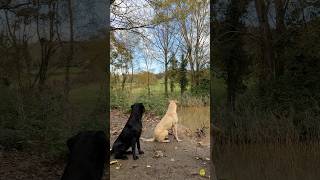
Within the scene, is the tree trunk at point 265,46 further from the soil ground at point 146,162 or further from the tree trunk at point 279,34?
the soil ground at point 146,162

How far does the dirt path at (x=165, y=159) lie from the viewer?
5.21m

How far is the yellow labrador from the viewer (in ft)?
18.0

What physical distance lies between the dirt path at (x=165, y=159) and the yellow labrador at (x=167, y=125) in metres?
0.09

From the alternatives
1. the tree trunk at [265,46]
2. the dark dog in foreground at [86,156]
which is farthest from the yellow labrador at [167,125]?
the tree trunk at [265,46]

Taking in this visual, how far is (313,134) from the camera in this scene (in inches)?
189

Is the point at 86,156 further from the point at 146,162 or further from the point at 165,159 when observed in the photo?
the point at 165,159

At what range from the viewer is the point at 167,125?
18.0 feet

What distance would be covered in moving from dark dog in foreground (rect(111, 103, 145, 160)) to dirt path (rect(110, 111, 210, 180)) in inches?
3.1

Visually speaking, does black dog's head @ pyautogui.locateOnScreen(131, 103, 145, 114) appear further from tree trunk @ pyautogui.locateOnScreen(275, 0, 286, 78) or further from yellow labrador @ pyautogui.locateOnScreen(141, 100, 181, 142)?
tree trunk @ pyautogui.locateOnScreen(275, 0, 286, 78)

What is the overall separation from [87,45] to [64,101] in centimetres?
67

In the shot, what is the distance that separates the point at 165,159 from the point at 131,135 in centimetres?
55

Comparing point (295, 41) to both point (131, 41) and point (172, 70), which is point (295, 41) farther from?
point (131, 41)

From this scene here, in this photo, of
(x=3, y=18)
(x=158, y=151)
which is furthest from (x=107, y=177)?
(x=3, y=18)

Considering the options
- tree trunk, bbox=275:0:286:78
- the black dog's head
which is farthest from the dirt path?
tree trunk, bbox=275:0:286:78
